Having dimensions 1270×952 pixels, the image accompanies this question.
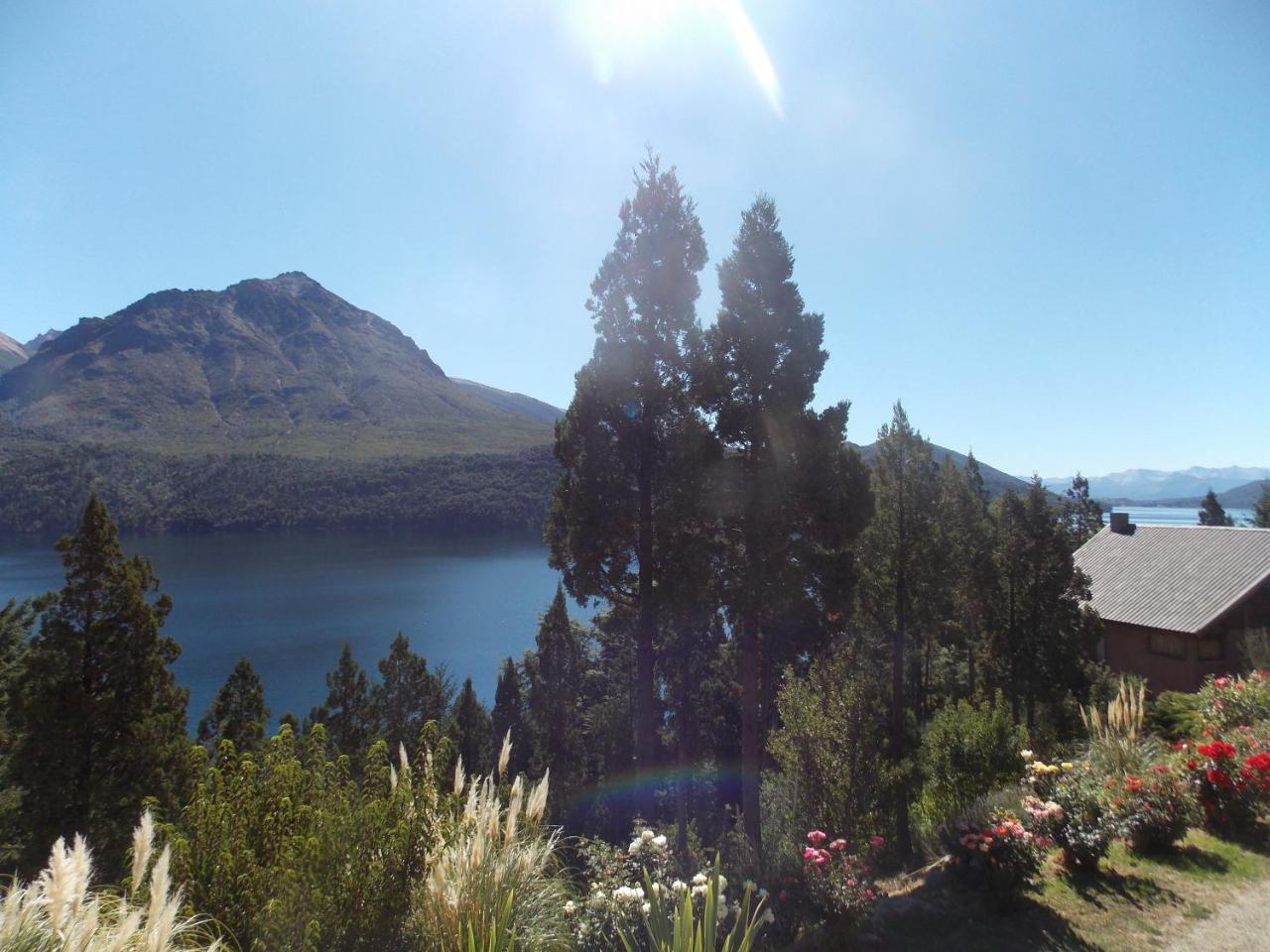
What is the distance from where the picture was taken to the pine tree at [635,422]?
35.7 feet

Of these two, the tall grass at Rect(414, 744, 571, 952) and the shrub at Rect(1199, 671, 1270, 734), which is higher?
the tall grass at Rect(414, 744, 571, 952)

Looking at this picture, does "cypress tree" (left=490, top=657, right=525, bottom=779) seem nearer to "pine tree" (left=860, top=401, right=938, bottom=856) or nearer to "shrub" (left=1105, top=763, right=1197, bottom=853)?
"pine tree" (left=860, top=401, right=938, bottom=856)

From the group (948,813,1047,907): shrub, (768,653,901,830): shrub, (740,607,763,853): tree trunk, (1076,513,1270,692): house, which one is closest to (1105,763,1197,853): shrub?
(948,813,1047,907): shrub

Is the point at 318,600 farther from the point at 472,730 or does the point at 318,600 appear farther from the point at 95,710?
the point at 95,710

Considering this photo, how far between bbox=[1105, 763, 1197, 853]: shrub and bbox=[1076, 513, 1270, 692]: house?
43.6ft

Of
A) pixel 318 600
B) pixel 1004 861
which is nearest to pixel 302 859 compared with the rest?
pixel 1004 861

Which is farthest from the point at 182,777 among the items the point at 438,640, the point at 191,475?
the point at 191,475

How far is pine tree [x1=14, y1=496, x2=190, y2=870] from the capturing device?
9672mm

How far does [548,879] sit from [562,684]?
24276 millimetres

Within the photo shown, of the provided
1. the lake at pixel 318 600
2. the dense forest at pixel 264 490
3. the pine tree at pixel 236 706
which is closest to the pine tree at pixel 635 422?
the pine tree at pixel 236 706

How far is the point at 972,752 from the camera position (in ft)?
34.2

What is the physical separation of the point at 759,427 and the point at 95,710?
Answer: 11479 mm

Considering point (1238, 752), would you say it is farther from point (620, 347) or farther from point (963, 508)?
point (963, 508)

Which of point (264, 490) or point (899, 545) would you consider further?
point (264, 490)
